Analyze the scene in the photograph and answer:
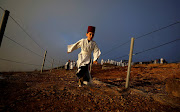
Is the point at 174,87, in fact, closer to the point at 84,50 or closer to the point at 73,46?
the point at 84,50

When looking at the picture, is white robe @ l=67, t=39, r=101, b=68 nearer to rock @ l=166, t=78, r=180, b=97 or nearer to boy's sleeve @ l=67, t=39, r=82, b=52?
boy's sleeve @ l=67, t=39, r=82, b=52

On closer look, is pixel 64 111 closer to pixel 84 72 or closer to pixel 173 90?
pixel 84 72

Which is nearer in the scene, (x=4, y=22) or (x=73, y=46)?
(x=4, y=22)

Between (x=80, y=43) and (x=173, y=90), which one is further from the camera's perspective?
(x=80, y=43)

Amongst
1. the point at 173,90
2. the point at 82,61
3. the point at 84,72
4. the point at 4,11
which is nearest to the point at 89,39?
the point at 82,61

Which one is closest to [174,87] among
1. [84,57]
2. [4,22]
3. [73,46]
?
[84,57]

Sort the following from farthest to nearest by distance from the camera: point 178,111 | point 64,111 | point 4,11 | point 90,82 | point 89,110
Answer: point 90,82, point 4,11, point 178,111, point 89,110, point 64,111

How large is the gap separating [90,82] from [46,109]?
5.84ft

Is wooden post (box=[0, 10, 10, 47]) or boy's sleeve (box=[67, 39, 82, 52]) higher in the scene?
wooden post (box=[0, 10, 10, 47])

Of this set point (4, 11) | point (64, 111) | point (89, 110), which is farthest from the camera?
point (4, 11)

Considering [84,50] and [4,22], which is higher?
[4,22]

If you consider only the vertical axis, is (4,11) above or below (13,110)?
above

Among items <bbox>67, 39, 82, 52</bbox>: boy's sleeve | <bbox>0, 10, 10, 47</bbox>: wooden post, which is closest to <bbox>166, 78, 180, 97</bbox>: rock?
<bbox>67, 39, 82, 52</bbox>: boy's sleeve

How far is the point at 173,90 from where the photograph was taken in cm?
274
